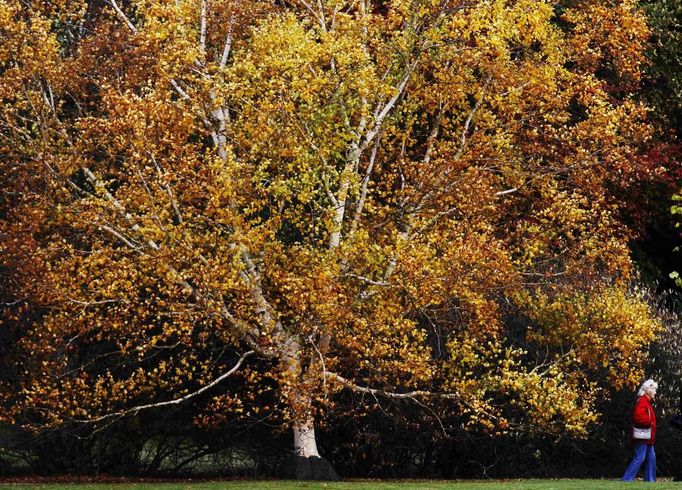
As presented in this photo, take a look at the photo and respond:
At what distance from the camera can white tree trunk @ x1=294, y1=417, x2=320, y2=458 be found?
19.6m

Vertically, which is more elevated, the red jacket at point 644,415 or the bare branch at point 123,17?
the bare branch at point 123,17

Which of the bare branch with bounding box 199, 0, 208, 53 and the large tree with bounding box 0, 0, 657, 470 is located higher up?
the bare branch with bounding box 199, 0, 208, 53

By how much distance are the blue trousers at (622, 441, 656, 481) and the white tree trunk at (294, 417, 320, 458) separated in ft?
14.9

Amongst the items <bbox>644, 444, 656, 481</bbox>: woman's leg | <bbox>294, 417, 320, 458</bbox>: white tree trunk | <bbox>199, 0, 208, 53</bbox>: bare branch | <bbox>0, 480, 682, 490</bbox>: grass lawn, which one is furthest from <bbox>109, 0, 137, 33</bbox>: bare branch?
<bbox>644, 444, 656, 481</bbox>: woman's leg

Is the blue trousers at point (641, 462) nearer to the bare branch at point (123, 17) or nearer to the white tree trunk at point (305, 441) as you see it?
the white tree trunk at point (305, 441)

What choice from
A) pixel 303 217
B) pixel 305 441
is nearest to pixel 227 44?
pixel 303 217

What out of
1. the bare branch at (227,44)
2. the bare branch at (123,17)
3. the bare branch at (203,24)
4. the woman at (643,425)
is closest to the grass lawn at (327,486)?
the woman at (643,425)

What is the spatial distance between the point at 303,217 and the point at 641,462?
6.06 m

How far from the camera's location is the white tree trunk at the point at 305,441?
19578 mm

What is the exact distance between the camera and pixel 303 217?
18984 millimetres

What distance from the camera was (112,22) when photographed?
2102 centimetres

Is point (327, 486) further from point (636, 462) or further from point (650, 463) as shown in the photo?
point (650, 463)

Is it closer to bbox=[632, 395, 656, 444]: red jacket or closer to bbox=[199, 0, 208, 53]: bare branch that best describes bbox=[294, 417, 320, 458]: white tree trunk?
bbox=[632, 395, 656, 444]: red jacket

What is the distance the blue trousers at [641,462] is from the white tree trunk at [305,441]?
455 cm
